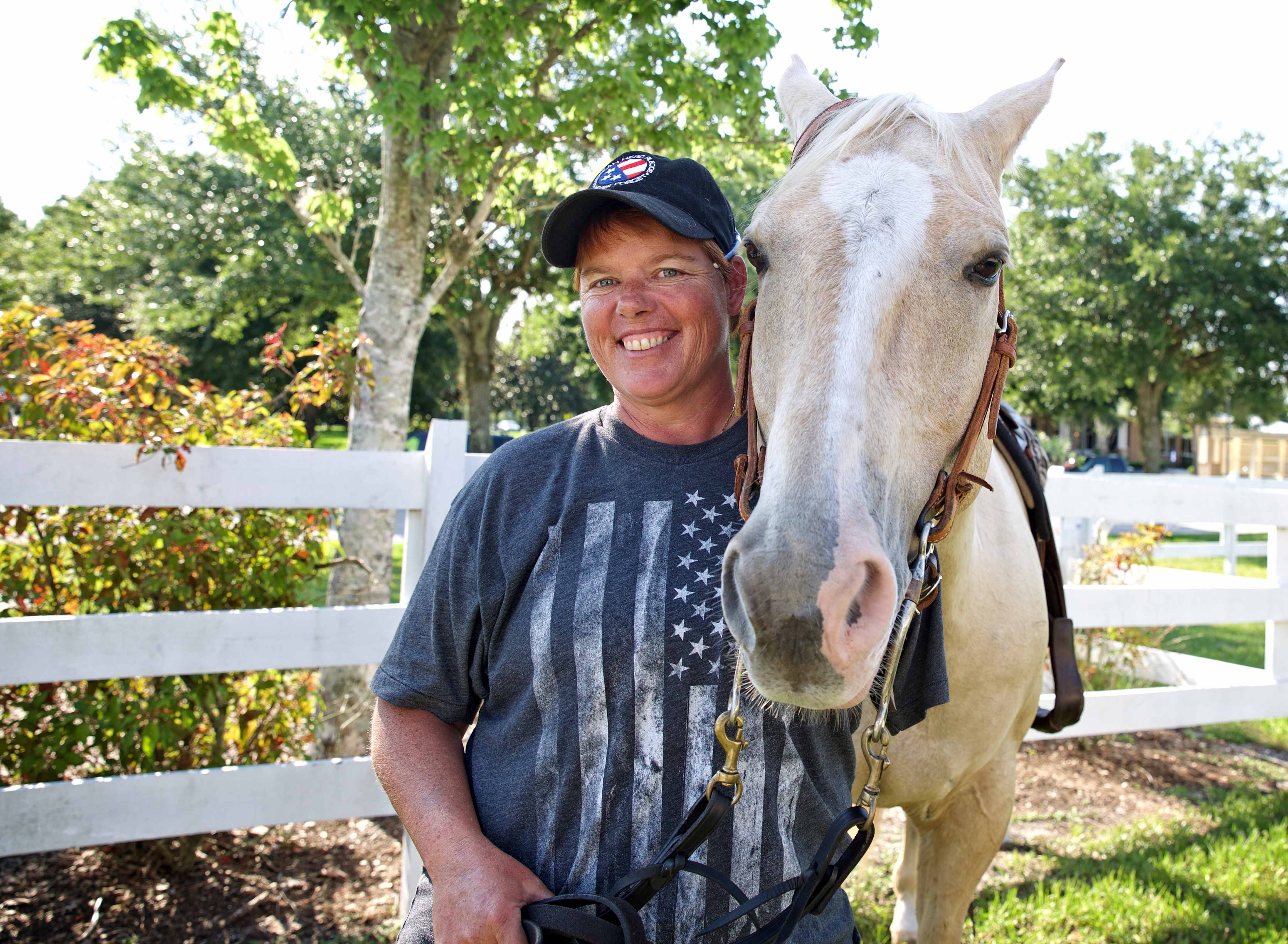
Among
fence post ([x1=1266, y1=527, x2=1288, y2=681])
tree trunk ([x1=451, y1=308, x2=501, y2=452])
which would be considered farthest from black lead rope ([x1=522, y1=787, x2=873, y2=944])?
tree trunk ([x1=451, y1=308, x2=501, y2=452])

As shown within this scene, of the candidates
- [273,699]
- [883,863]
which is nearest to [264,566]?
[273,699]

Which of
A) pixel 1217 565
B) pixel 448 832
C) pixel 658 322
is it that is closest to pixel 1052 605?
pixel 658 322

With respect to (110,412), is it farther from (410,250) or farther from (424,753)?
(424,753)

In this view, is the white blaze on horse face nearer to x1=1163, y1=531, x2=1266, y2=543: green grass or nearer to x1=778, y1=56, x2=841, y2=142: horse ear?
x1=778, y1=56, x2=841, y2=142: horse ear

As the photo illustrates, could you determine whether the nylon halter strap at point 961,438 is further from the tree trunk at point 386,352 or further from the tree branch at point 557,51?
the tree branch at point 557,51

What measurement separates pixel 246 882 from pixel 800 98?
3.50m

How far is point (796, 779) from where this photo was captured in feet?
4.96

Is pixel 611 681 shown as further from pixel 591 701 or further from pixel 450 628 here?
pixel 450 628

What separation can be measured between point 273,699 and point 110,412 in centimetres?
137

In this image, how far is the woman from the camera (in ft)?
4.83

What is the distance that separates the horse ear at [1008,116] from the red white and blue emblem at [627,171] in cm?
71

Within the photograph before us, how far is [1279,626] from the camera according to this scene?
477 cm

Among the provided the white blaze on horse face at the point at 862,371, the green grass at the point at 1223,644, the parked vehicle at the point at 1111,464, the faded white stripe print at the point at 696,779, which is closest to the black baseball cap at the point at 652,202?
the white blaze on horse face at the point at 862,371

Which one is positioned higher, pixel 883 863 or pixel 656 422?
pixel 656 422
